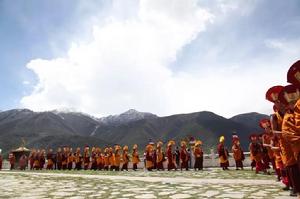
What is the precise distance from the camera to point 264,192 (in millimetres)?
6855

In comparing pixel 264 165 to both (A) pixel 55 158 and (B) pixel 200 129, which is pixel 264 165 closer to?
(A) pixel 55 158

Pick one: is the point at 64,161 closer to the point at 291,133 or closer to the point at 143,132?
the point at 291,133

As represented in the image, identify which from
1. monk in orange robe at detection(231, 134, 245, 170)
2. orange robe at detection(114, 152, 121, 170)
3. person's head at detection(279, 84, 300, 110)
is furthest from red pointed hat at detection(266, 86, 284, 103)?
orange robe at detection(114, 152, 121, 170)

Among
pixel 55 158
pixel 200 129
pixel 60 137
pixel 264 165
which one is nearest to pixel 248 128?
pixel 200 129

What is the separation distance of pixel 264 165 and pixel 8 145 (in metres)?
144

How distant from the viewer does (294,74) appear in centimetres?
450

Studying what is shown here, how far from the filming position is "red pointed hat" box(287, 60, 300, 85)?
445cm

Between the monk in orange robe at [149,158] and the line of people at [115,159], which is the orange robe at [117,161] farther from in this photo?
the monk in orange robe at [149,158]

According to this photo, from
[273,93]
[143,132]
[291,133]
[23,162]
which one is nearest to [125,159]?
[23,162]

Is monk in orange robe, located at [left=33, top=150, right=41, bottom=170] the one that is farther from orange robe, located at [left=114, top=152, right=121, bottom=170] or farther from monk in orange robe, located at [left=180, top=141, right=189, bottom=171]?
monk in orange robe, located at [left=180, top=141, right=189, bottom=171]

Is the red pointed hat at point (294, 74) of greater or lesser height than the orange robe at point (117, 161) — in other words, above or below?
below

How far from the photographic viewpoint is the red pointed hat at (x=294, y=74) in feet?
14.6

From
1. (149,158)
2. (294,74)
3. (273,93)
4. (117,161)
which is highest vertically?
(117,161)

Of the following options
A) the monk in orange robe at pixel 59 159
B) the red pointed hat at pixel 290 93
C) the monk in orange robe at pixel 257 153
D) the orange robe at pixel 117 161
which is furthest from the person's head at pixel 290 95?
the monk in orange robe at pixel 59 159
